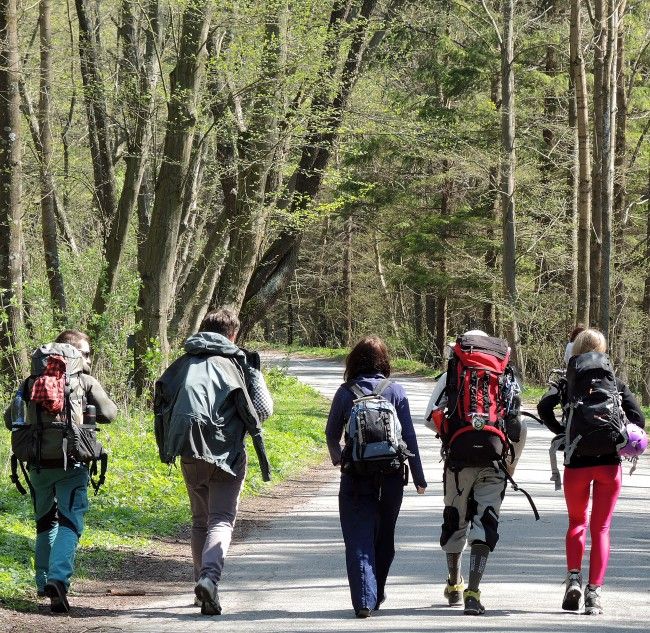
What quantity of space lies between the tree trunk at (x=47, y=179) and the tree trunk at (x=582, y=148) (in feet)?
33.8

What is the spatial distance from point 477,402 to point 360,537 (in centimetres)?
112

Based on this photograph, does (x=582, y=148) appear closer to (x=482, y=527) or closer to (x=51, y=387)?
(x=482, y=527)

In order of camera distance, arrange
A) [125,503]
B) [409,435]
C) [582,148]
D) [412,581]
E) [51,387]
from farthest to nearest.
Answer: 1. [582,148]
2. [125,503]
3. [412,581]
4. [409,435]
5. [51,387]

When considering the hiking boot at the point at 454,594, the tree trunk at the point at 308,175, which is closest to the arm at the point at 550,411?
the hiking boot at the point at 454,594

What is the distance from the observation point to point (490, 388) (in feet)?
24.1

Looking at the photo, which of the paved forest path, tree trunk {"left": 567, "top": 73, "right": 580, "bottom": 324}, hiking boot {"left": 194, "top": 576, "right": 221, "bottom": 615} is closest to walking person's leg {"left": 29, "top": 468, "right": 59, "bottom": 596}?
the paved forest path

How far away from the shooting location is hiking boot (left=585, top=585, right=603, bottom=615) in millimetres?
7090

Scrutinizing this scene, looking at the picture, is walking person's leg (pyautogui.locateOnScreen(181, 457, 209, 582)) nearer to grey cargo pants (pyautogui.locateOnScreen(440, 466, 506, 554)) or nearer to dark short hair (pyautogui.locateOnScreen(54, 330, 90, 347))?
dark short hair (pyautogui.locateOnScreen(54, 330, 90, 347))

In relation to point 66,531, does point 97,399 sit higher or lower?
higher

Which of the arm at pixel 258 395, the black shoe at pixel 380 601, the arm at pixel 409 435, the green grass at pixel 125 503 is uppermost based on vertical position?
the arm at pixel 258 395

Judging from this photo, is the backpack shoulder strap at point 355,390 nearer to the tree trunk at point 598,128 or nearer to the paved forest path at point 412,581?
the paved forest path at point 412,581

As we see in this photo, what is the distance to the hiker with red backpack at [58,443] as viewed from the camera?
288 inches

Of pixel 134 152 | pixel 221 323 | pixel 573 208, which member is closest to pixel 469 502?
pixel 221 323

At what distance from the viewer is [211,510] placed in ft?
24.2
